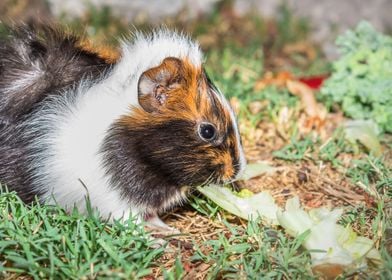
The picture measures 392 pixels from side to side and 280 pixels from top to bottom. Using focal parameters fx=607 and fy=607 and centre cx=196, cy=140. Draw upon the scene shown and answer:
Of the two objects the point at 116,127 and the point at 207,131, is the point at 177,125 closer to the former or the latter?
the point at 207,131

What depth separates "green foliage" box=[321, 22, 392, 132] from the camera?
3.70 meters

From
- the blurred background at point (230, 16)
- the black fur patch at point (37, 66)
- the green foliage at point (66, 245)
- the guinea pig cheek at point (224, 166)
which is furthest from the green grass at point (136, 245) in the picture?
the blurred background at point (230, 16)

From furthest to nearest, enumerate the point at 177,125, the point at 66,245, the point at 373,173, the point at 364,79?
the point at 364,79, the point at 373,173, the point at 177,125, the point at 66,245

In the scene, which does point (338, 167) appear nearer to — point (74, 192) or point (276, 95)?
point (276, 95)

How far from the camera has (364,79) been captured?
3.91 m

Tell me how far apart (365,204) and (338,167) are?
45 centimetres

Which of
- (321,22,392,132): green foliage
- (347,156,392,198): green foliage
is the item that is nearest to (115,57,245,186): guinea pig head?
(347,156,392,198): green foliage

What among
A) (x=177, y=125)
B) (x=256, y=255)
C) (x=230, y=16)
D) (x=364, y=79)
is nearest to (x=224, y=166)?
(x=177, y=125)

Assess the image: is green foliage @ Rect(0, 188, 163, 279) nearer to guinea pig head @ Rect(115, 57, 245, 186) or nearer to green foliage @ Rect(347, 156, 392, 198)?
guinea pig head @ Rect(115, 57, 245, 186)

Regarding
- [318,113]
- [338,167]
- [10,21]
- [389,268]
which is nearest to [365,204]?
[338,167]

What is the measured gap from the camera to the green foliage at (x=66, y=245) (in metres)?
2.28

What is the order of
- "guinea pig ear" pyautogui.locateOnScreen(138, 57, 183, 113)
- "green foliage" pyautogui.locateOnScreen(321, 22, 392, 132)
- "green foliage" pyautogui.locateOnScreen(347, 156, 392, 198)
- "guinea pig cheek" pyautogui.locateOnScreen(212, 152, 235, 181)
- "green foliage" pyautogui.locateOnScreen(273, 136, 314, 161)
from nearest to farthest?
"guinea pig ear" pyautogui.locateOnScreen(138, 57, 183, 113) → "guinea pig cheek" pyautogui.locateOnScreen(212, 152, 235, 181) → "green foliage" pyautogui.locateOnScreen(347, 156, 392, 198) → "green foliage" pyautogui.locateOnScreen(273, 136, 314, 161) → "green foliage" pyautogui.locateOnScreen(321, 22, 392, 132)

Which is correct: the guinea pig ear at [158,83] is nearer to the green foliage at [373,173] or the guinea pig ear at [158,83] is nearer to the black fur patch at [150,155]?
the black fur patch at [150,155]

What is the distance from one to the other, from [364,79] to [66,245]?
233 cm
